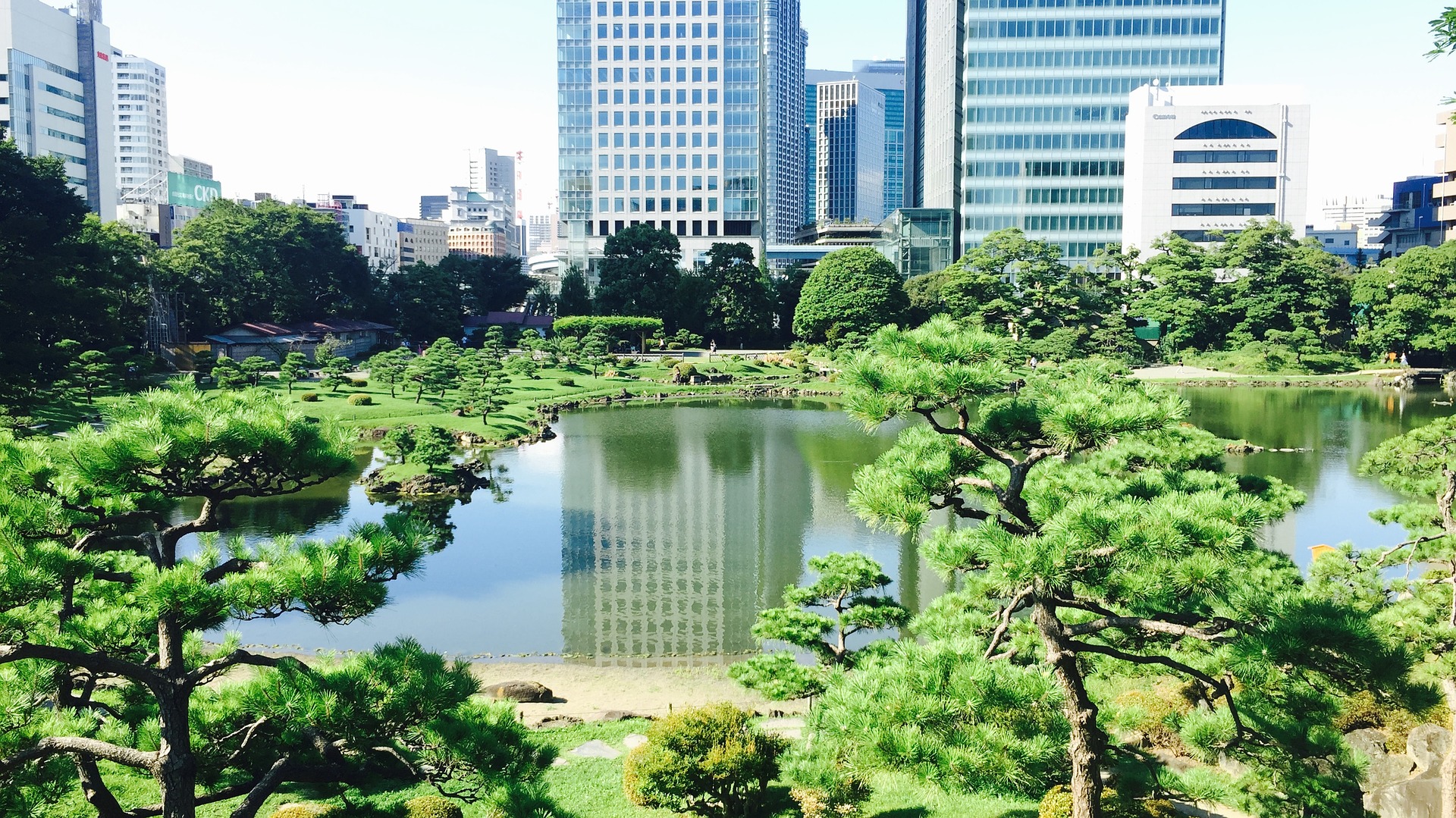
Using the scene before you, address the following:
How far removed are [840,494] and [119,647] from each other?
21.5 meters

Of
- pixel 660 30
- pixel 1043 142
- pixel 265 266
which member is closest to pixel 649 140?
pixel 660 30

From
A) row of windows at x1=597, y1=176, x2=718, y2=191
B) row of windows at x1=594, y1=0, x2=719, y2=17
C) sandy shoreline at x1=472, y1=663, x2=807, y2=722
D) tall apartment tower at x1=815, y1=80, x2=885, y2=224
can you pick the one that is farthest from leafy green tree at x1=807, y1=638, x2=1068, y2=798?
tall apartment tower at x1=815, y1=80, x2=885, y2=224

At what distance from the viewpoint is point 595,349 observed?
5225 cm

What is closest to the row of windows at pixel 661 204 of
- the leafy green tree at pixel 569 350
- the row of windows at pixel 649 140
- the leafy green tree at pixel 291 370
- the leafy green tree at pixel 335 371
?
the row of windows at pixel 649 140

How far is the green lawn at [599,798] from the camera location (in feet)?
27.7

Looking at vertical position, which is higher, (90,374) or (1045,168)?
(1045,168)

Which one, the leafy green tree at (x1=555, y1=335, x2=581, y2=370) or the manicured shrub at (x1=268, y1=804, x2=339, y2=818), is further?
the leafy green tree at (x1=555, y1=335, x2=581, y2=370)

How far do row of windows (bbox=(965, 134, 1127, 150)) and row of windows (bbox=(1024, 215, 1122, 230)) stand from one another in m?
4.65

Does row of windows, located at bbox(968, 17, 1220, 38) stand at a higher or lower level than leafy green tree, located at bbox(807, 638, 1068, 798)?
higher

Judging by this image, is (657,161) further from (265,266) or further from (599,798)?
(599,798)

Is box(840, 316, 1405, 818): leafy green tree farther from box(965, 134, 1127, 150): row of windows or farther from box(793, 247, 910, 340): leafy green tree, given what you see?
box(965, 134, 1127, 150): row of windows

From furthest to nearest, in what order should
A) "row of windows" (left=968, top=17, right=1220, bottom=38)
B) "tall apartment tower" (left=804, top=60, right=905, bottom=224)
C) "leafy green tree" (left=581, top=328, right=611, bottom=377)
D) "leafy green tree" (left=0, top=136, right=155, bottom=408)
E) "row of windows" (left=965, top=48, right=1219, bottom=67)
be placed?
"tall apartment tower" (left=804, top=60, right=905, bottom=224) → "row of windows" (left=965, top=48, right=1219, bottom=67) → "row of windows" (left=968, top=17, right=1220, bottom=38) → "leafy green tree" (left=581, top=328, right=611, bottom=377) → "leafy green tree" (left=0, top=136, right=155, bottom=408)

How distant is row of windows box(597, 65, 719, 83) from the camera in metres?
75.1

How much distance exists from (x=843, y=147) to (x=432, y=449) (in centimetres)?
15473
